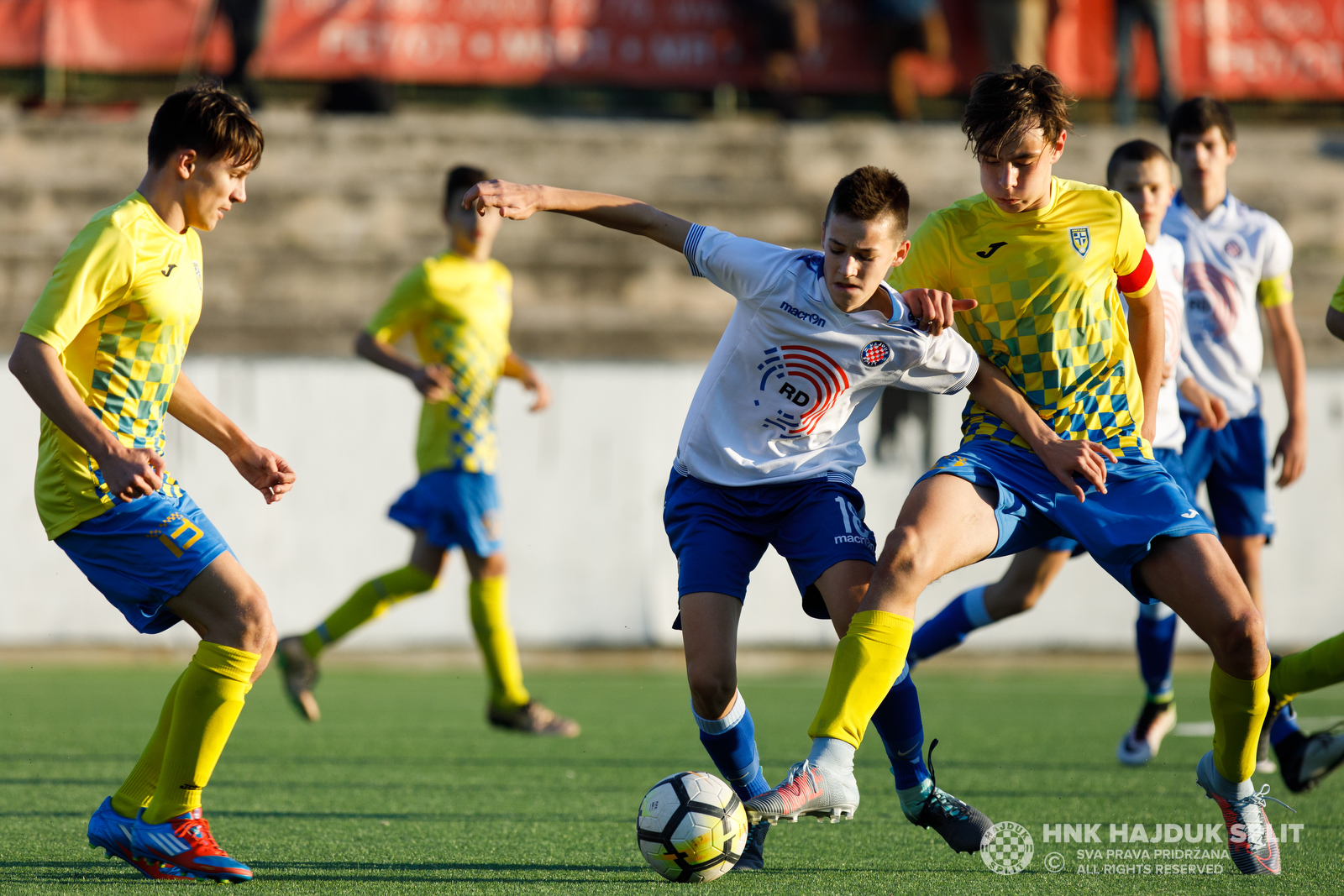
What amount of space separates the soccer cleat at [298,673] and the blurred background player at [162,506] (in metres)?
2.87

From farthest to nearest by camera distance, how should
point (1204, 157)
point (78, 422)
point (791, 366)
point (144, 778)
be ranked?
point (1204, 157) < point (791, 366) < point (144, 778) < point (78, 422)

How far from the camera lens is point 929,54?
14461 mm

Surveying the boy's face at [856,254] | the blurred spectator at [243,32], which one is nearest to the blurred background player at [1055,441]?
the boy's face at [856,254]

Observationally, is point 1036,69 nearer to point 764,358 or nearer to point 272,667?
point 764,358

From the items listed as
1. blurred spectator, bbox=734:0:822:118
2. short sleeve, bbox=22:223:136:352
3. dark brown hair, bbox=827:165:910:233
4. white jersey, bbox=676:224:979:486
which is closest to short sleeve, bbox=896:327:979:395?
white jersey, bbox=676:224:979:486

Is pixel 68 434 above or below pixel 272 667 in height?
above

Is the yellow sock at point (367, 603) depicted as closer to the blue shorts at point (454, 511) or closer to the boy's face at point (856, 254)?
the blue shorts at point (454, 511)

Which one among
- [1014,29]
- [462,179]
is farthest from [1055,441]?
[1014,29]

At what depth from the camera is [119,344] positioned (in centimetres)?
358

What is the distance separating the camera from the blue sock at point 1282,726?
489 cm

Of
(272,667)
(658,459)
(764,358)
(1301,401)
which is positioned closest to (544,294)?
(658,459)

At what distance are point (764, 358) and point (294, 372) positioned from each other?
6311 millimetres

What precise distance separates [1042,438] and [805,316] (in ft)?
2.25

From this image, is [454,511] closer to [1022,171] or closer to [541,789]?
[541,789]
